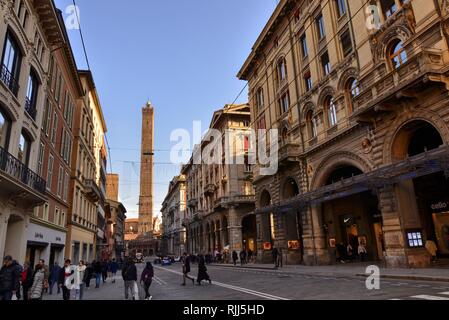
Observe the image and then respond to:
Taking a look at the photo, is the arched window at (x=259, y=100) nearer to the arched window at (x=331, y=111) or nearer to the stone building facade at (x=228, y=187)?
the stone building facade at (x=228, y=187)

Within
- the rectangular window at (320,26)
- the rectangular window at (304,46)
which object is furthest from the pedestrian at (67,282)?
the rectangular window at (304,46)

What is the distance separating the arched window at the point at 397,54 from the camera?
1808 cm

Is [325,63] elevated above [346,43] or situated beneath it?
elevated above

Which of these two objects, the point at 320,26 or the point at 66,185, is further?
the point at 66,185

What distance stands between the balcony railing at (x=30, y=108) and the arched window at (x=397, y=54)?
758 inches

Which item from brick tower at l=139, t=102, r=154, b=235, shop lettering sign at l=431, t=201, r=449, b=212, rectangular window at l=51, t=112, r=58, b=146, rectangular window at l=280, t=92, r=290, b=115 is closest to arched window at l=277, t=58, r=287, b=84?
rectangular window at l=280, t=92, r=290, b=115

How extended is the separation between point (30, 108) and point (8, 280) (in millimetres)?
12780

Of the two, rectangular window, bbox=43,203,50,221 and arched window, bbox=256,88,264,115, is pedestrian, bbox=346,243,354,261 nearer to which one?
arched window, bbox=256,88,264,115

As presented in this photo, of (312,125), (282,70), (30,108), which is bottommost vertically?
(30,108)

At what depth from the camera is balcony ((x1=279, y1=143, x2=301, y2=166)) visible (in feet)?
91.6

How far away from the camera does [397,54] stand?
18.6 meters

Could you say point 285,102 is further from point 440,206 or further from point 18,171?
point 18,171

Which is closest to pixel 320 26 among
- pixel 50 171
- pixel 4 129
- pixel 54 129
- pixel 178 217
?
pixel 54 129

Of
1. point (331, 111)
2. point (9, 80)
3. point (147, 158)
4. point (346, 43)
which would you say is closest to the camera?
point (9, 80)
